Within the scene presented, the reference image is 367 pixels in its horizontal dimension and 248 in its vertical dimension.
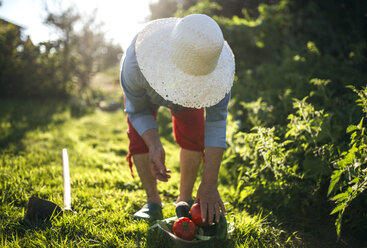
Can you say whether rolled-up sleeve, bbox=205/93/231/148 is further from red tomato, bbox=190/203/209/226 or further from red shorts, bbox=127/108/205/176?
red tomato, bbox=190/203/209/226

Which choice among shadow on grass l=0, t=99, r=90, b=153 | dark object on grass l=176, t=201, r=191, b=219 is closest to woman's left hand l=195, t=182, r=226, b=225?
dark object on grass l=176, t=201, r=191, b=219

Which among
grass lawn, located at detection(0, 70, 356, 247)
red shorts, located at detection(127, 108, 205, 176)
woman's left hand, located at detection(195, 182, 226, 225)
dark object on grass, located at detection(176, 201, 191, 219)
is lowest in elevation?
grass lawn, located at detection(0, 70, 356, 247)

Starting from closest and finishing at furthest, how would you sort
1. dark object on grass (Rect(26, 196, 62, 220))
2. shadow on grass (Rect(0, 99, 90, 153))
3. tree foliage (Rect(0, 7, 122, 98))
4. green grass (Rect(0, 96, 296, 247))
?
green grass (Rect(0, 96, 296, 247)), dark object on grass (Rect(26, 196, 62, 220)), shadow on grass (Rect(0, 99, 90, 153)), tree foliage (Rect(0, 7, 122, 98))

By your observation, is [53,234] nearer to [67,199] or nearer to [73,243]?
[73,243]

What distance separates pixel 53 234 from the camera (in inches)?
68.9

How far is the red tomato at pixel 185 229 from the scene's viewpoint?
165cm

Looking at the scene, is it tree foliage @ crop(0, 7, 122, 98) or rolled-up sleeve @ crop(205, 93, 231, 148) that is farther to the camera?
tree foliage @ crop(0, 7, 122, 98)

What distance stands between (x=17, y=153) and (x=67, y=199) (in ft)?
4.96

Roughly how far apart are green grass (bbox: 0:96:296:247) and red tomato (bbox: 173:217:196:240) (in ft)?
0.71

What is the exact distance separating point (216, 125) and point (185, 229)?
2.33 feet

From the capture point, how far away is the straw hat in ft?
4.89

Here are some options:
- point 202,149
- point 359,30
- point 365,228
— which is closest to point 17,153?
point 202,149

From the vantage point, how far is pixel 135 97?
6.67 ft

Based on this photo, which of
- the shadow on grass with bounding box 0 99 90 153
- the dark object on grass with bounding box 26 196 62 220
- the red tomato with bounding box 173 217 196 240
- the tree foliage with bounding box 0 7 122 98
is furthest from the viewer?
the tree foliage with bounding box 0 7 122 98
